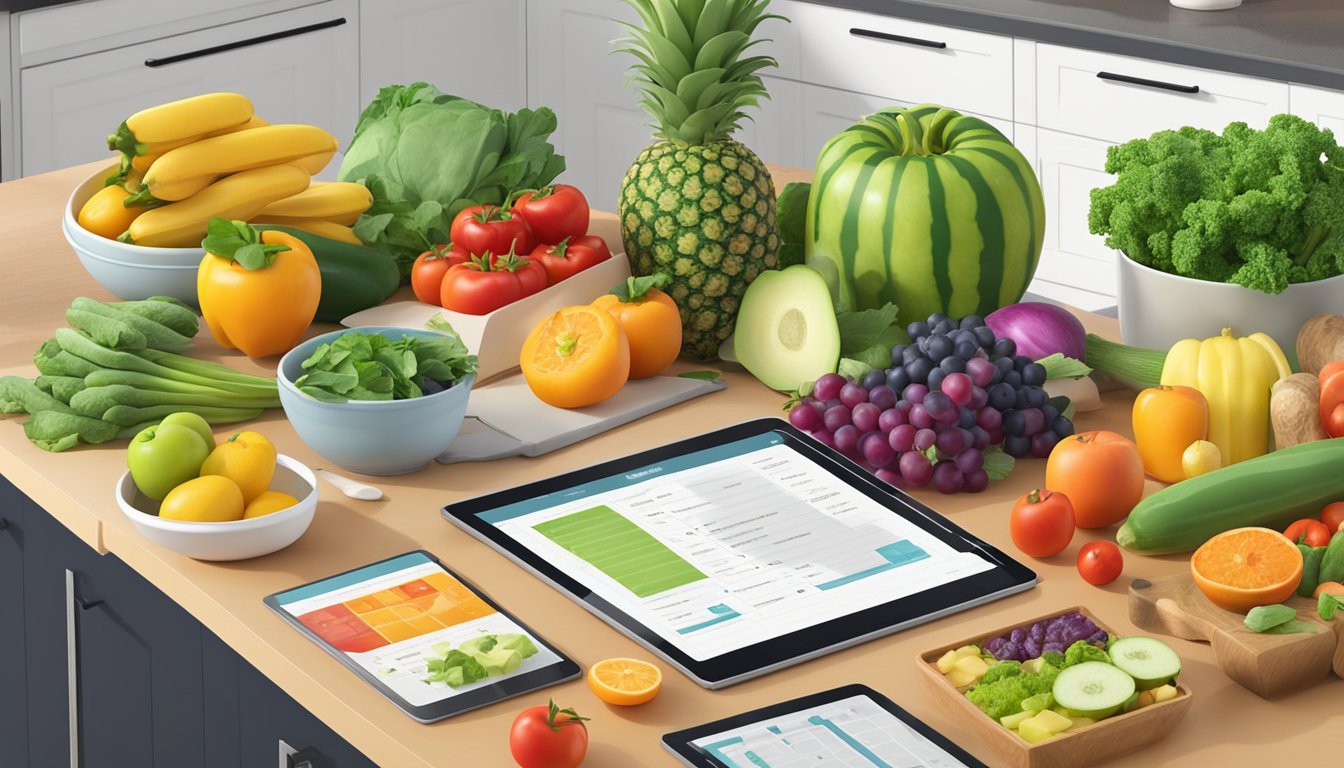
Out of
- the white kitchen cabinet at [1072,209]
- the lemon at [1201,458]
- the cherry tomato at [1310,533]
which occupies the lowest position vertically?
the white kitchen cabinet at [1072,209]

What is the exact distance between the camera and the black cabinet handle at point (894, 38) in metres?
4.11

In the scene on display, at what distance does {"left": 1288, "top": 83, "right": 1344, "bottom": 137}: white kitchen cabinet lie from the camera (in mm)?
3465

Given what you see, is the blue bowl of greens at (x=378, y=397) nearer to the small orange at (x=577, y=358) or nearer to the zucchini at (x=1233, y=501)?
the small orange at (x=577, y=358)

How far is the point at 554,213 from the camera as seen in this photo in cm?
206

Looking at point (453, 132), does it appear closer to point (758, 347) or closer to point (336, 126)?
point (758, 347)

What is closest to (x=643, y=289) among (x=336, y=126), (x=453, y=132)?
(x=453, y=132)

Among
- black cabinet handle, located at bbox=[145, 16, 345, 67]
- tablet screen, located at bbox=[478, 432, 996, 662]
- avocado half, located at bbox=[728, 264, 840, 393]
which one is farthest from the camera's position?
black cabinet handle, located at bbox=[145, 16, 345, 67]

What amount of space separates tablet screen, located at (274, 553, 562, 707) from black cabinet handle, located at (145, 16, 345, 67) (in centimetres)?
304

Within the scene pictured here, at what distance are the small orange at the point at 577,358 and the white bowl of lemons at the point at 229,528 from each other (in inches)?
13.5

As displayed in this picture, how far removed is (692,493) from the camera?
1.66 m

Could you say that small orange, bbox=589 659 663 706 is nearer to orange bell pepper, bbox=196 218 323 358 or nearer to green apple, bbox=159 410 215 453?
green apple, bbox=159 410 215 453

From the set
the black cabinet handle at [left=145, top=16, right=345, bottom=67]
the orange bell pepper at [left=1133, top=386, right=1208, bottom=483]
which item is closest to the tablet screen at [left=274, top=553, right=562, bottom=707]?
the orange bell pepper at [left=1133, top=386, right=1208, bottom=483]

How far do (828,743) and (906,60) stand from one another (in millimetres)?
3170

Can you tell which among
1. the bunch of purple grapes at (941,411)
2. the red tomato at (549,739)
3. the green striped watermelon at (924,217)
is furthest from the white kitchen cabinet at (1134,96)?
the red tomato at (549,739)
